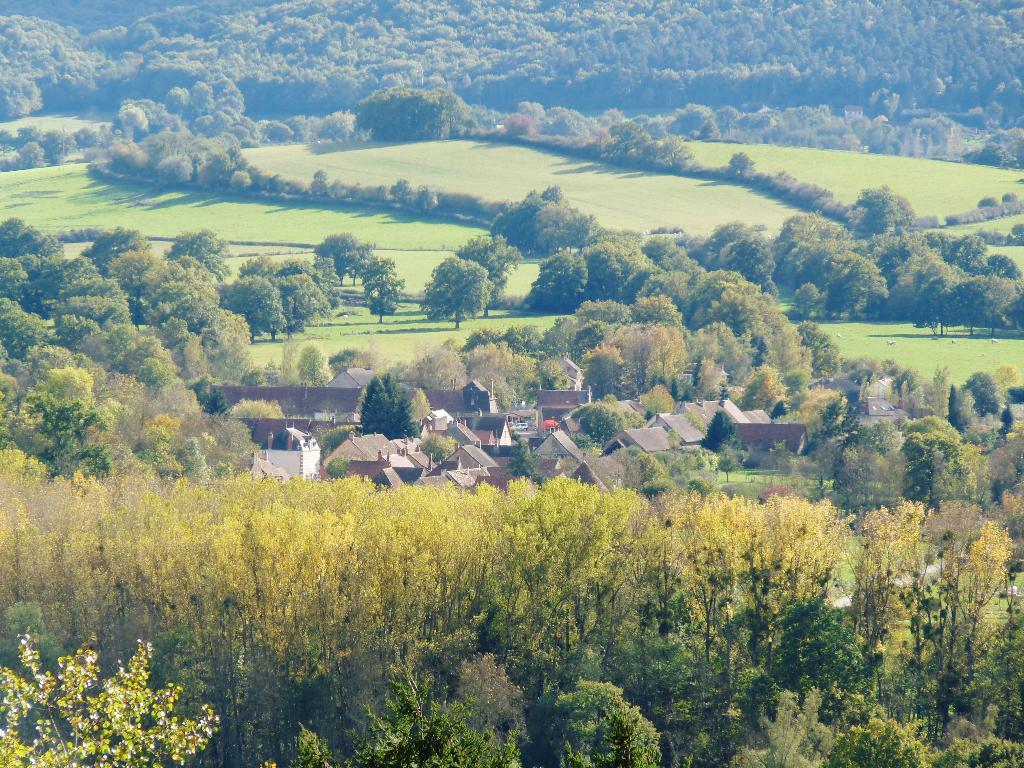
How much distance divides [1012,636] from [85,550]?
26.9m

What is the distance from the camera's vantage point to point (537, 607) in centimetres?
5116

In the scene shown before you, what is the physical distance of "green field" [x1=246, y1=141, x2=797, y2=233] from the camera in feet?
522

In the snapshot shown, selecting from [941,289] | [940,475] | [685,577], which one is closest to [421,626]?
[685,577]

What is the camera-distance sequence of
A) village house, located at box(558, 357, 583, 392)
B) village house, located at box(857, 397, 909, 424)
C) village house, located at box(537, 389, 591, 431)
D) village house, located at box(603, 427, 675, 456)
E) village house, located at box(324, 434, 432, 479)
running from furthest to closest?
village house, located at box(558, 357, 583, 392) < village house, located at box(537, 389, 591, 431) < village house, located at box(857, 397, 909, 424) < village house, located at box(603, 427, 675, 456) < village house, located at box(324, 434, 432, 479)

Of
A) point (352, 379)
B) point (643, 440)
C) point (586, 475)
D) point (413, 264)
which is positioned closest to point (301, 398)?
point (352, 379)

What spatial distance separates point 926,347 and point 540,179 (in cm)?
6032

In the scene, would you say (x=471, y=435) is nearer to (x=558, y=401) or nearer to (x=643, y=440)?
(x=643, y=440)

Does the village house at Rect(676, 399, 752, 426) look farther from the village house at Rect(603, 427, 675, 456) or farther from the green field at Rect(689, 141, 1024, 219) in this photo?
the green field at Rect(689, 141, 1024, 219)

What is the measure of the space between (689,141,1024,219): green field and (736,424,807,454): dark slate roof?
227 ft

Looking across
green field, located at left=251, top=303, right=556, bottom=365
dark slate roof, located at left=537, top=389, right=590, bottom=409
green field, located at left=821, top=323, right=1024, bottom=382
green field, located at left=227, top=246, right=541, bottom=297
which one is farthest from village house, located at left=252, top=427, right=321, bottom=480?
green field, located at left=227, top=246, right=541, bottom=297

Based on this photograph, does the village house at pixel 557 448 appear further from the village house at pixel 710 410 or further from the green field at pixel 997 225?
the green field at pixel 997 225

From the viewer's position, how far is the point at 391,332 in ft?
399

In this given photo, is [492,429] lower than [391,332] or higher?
higher

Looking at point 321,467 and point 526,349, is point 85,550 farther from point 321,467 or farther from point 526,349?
point 526,349
